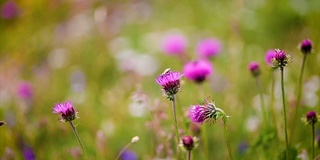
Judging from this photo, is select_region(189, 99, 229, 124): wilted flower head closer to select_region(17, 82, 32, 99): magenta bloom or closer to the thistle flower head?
the thistle flower head

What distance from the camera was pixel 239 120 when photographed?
2.27 m

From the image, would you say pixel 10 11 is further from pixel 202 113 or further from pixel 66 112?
pixel 202 113

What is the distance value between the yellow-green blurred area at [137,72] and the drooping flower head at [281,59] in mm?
388

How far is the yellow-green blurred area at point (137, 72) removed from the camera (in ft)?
6.42

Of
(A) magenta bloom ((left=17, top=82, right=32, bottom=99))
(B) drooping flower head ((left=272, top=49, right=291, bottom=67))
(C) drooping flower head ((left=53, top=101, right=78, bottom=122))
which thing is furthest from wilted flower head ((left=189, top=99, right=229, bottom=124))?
(A) magenta bloom ((left=17, top=82, right=32, bottom=99))

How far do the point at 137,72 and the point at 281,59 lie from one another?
177 cm

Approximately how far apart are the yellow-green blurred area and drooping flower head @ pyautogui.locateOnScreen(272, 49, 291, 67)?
1.27 ft

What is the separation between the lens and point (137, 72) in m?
2.83

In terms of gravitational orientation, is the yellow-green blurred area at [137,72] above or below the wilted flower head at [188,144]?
above

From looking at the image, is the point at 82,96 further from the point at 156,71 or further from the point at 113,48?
the point at 113,48

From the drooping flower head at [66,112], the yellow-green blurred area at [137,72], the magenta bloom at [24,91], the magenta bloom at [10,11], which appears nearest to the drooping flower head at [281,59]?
the yellow-green blurred area at [137,72]

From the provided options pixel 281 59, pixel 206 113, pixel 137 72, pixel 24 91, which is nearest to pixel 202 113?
pixel 206 113

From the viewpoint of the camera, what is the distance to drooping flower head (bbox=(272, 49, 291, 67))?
111 centimetres

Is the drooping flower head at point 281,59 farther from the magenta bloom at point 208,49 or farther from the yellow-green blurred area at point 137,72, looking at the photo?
the magenta bloom at point 208,49
